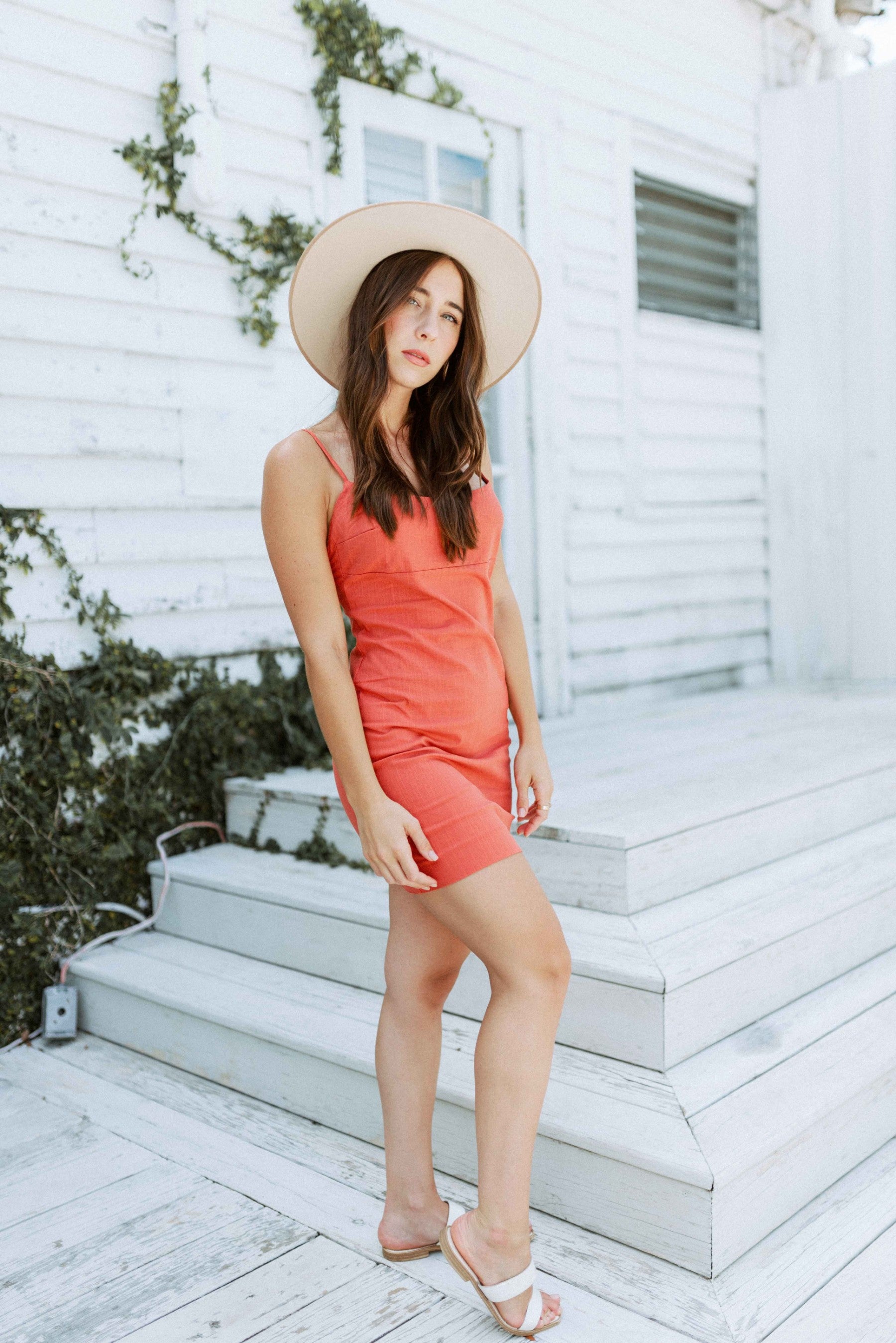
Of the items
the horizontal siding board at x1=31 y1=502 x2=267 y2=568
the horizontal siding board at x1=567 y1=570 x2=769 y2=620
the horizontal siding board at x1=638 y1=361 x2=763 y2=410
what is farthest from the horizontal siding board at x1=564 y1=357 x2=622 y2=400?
the horizontal siding board at x1=31 y1=502 x2=267 y2=568

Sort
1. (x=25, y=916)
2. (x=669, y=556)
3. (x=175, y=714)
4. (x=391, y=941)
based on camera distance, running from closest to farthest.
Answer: (x=391, y=941), (x=25, y=916), (x=175, y=714), (x=669, y=556)

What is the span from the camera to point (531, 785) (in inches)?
76.5

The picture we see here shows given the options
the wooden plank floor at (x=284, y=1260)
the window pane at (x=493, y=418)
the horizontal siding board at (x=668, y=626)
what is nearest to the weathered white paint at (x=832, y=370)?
the horizontal siding board at (x=668, y=626)

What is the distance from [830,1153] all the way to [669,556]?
3.09 metres

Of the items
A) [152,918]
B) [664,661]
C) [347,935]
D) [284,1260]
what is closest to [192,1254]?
[284,1260]

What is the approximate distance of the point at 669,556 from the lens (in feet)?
15.9

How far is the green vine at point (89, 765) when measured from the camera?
2.89 meters

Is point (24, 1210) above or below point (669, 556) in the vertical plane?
below

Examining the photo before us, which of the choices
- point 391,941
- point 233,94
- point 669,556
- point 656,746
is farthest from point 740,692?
point 391,941

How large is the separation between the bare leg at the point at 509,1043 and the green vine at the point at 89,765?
4.50 feet

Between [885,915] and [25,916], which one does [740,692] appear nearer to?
[885,915]

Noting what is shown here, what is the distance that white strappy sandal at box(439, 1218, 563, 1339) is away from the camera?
1.67 meters

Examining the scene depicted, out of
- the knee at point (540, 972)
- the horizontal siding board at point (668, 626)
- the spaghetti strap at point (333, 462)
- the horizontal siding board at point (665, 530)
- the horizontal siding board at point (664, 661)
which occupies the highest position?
the horizontal siding board at point (665, 530)

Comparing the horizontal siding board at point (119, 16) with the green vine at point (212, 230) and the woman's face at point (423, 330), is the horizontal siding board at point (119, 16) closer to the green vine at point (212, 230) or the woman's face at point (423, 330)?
the green vine at point (212, 230)
